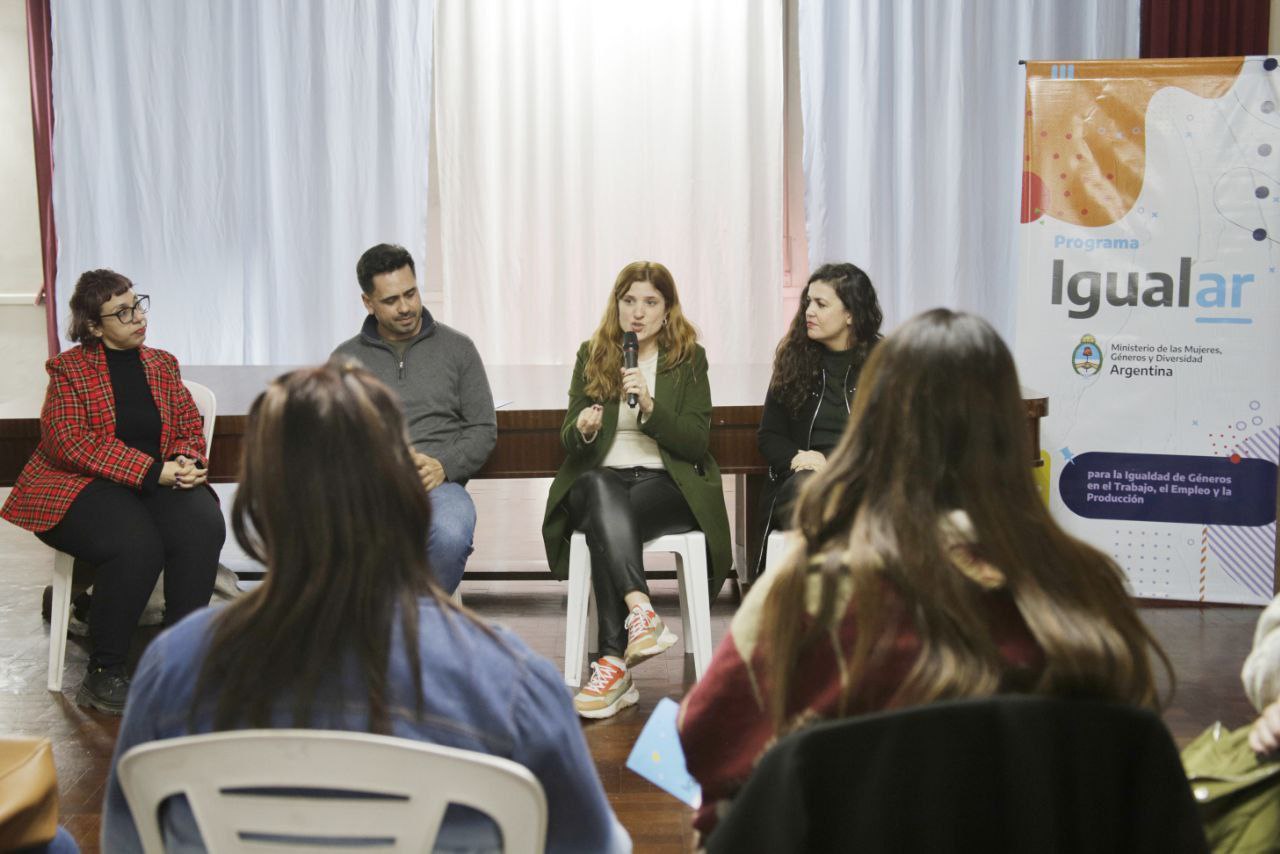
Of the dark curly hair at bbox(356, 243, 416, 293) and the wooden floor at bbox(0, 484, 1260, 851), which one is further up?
the dark curly hair at bbox(356, 243, 416, 293)

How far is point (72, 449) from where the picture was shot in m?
3.10

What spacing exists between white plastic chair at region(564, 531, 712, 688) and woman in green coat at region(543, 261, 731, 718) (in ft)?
0.09

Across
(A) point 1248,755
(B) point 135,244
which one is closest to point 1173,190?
(A) point 1248,755

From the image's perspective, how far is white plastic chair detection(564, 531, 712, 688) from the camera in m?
3.10

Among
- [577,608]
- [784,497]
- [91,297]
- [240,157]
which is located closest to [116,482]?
[91,297]

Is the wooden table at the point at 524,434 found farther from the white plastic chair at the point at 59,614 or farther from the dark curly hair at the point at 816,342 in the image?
the white plastic chair at the point at 59,614

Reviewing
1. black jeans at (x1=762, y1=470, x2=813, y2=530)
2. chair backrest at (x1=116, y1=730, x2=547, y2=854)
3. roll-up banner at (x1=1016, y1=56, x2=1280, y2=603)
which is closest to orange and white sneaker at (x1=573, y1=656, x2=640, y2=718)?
black jeans at (x1=762, y1=470, x2=813, y2=530)

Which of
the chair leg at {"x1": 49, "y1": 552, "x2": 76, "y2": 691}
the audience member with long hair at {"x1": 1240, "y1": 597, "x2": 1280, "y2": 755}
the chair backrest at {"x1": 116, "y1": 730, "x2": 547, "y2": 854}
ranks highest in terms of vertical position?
the chair backrest at {"x1": 116, "y1": 730, "x2": 547, "y2": 854}

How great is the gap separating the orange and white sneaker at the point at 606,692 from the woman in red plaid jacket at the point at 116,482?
39.4 inches

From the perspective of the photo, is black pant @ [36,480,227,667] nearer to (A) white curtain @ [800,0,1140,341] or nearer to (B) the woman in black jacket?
(B) the woman in black jacket

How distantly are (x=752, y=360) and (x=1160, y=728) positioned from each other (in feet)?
15.9

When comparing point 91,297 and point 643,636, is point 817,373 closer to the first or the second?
point 643,636

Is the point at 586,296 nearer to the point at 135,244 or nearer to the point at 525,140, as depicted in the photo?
the point at 525,140

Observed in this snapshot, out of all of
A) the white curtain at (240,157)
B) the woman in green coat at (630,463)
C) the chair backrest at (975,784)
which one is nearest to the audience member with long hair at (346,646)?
the chair backrest at (975,784)
